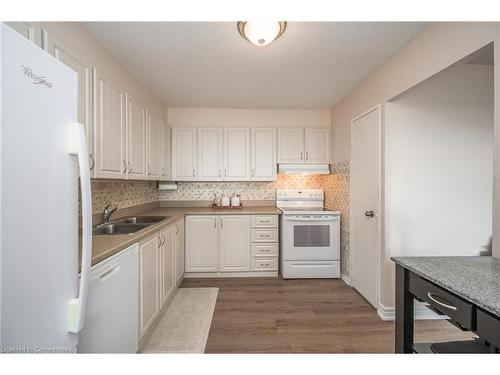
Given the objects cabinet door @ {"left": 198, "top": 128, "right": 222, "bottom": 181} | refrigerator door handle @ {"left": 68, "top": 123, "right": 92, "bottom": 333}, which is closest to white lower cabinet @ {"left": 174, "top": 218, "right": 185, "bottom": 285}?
cabinet door @ {"left": 198, "top": 128, "right": 222, "bottom": 181}

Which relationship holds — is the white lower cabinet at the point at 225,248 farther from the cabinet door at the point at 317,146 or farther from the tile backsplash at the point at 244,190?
the cabinet door at the point at 317,146

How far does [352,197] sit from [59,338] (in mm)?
2881

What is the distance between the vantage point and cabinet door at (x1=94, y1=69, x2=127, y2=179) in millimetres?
1751

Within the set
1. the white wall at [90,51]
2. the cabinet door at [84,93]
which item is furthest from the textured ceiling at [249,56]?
the cabinet door at [84,93]

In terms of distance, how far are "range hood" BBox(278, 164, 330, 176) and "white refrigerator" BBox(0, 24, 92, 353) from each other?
3002 mm

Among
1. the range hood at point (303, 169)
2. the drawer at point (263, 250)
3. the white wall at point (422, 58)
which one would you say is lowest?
the drawer at point (263, 250)

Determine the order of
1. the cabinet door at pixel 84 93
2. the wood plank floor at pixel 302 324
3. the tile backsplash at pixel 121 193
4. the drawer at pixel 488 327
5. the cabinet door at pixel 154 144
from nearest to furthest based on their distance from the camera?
1. the drawer at pixel 488 327
2. the cabinet door at pixel 84 93
3. the wood plank floor at pixel 302 324
4. the tile backsplash at pixel 121 193
5. the cabinet door at pixel 154 144

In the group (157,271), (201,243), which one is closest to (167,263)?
(157,271)

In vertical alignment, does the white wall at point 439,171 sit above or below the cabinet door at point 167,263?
above

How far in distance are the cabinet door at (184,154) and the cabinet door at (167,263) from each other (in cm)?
117

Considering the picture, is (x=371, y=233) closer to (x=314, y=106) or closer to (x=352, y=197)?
(x=352, y=197)

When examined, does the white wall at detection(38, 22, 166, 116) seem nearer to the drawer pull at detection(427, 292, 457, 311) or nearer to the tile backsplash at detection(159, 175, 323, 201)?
the tile backsplash at detection(159, 175, 323, 201)

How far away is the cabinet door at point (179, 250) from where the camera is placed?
Answer: 2.82 meters

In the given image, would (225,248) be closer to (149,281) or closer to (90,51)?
(149,281)
